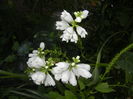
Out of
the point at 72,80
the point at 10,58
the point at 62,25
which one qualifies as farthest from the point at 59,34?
the point at 72,80

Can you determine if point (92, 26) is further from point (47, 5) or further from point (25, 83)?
point (25, 83)

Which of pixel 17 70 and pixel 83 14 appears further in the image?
pixel 17 70

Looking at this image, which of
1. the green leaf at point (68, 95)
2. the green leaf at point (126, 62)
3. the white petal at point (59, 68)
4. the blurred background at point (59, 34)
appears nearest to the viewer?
the white petal at point (59, 68)

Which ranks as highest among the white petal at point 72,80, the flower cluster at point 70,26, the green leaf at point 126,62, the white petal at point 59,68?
the flower cluster at point 70,26

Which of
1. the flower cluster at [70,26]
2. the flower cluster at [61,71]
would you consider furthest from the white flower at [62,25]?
the flower cluster at [61,71]

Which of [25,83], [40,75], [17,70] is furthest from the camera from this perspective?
[17,70]

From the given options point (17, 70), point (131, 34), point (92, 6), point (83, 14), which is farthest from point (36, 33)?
point (83, 14)

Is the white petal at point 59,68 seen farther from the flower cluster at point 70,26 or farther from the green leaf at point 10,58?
the green leaf at point 10,58
